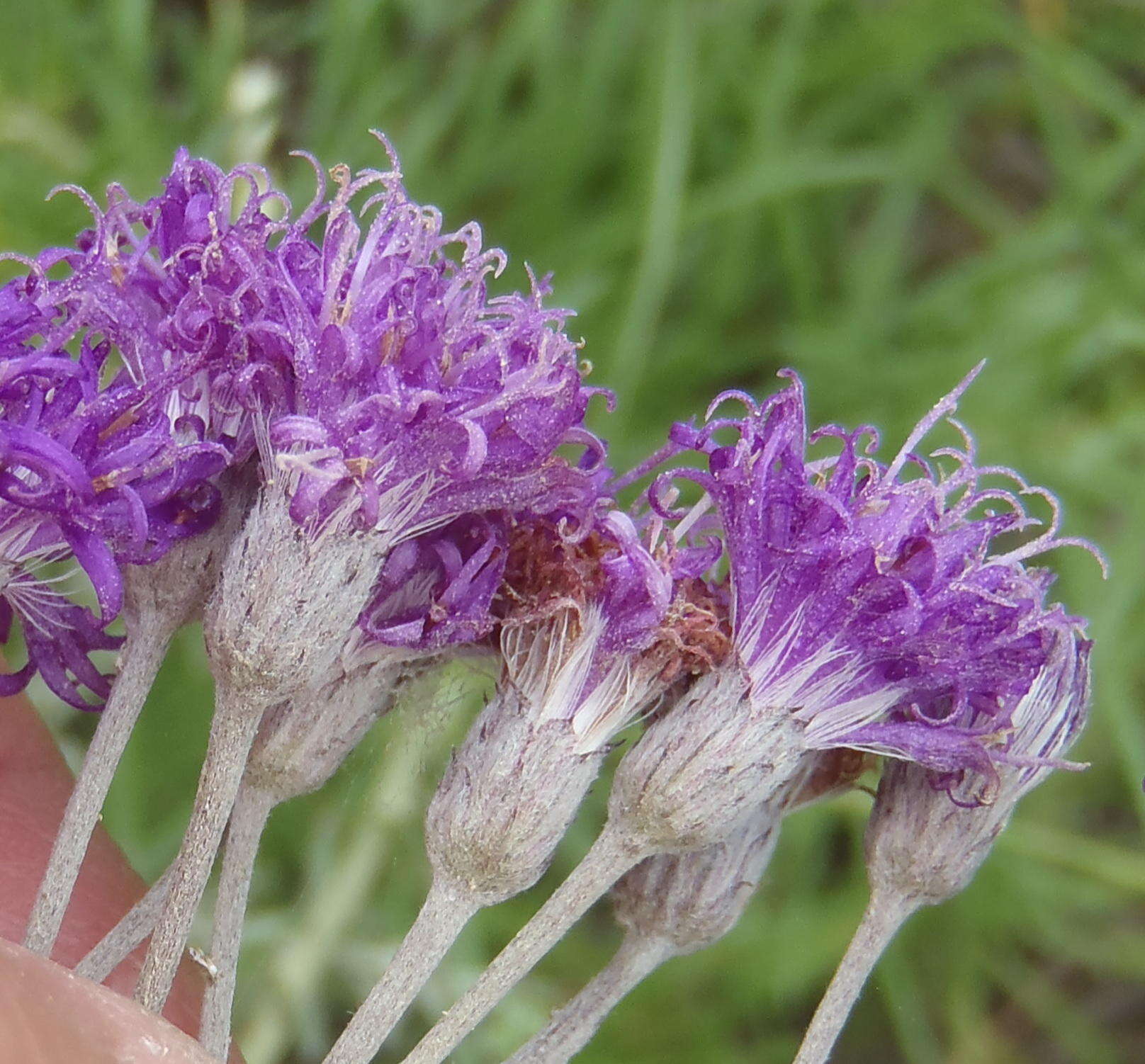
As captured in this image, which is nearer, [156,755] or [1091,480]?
[156,755]

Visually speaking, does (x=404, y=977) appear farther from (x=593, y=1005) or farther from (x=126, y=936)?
(x=126, y=936)

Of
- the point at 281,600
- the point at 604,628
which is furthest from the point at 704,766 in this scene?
the point at 281,600

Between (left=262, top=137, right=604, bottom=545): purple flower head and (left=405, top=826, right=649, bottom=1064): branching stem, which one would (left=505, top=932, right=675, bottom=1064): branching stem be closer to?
(left=405, top=826, right=649, bottom=1064): branching stem

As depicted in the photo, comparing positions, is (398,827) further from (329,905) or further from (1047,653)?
(1047,653)

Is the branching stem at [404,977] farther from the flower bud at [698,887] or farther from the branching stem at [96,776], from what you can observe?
the branching stem at [96,776]

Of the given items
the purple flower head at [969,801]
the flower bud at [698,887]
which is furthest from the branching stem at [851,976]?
the flower bud at [698,887]

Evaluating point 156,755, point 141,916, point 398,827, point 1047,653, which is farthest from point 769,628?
point 156,755
